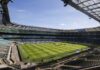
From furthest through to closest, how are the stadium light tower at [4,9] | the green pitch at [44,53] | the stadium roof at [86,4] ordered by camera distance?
the stadium roof at [86,4], the green pitch at [44,53], the stadium light tower at [4,9]

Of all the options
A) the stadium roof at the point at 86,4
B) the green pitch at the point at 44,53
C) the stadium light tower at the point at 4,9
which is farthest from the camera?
the stadium roof at the point at 86,4

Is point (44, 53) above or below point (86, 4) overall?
below

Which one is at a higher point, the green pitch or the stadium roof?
the stadium roof

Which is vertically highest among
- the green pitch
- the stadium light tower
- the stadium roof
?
the stadium roof

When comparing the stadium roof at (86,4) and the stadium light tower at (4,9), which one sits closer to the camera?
the stadium light tower at (4,9)

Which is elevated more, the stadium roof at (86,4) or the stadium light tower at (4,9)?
the stadium roof at (86,4)

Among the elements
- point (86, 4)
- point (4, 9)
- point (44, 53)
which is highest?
point (86, 4)

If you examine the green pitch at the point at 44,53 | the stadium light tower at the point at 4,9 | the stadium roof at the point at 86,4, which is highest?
the stadium roof at the point at 86,4

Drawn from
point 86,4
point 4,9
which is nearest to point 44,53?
point 4,9

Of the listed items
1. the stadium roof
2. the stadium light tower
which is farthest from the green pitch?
the stadium roof

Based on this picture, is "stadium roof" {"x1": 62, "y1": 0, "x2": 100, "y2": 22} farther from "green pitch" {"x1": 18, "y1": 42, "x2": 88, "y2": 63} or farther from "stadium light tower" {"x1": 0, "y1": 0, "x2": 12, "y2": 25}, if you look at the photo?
"stadium light tower" {"x1": 0, "y1": 0, "x2": 12, "y2": 25}

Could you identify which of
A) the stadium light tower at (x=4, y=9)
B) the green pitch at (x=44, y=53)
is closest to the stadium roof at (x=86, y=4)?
the green pitch at (x=44, y=53)

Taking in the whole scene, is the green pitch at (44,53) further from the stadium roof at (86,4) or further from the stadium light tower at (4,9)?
the stadium roof at (86,4)

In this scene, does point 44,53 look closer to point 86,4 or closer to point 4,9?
point 4,9
